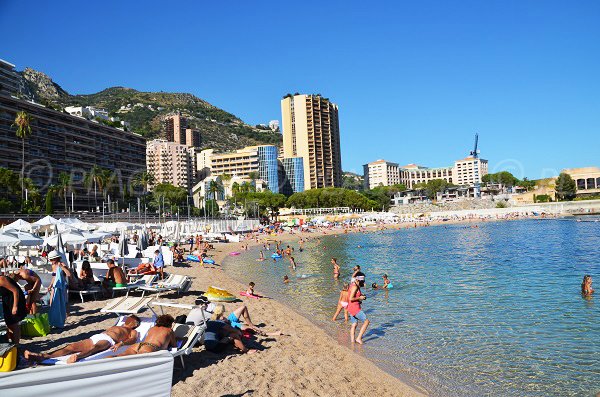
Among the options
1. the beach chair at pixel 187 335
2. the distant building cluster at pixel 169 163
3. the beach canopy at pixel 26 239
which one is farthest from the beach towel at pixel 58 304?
the distant building cluster at pixel 169 163

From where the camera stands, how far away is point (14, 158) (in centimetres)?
6812

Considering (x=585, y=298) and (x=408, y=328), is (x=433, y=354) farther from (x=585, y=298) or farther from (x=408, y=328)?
(x=585, y=298)

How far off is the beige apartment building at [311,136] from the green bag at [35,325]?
462ft

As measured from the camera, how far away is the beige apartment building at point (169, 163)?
146375 millimetres

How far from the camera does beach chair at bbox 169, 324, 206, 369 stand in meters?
7.55

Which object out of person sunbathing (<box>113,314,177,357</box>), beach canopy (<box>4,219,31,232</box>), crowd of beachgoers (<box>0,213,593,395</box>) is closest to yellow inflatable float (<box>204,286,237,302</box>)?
crowd of beachgoers (<box>0,213,593,395</box>)

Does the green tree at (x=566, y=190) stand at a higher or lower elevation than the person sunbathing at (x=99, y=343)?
higher

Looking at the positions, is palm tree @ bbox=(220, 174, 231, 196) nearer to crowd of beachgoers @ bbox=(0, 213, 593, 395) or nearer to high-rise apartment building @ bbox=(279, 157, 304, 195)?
high-rise apartment building @ bbox=(279, 157, 304, 195)

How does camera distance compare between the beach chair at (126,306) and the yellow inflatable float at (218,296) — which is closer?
the beach chair at (126,306)

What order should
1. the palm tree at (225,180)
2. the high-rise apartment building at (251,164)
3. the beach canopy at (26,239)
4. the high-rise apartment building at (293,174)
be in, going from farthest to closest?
the high-rise apartment building at (293,174) → the high-rise apartment building at (251,164) → the palm tree at (225,180) → the beach canopy at (26,239)

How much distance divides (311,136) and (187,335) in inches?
5820

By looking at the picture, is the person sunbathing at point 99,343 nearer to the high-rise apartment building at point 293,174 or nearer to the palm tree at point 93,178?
the palm tree at point 93,178

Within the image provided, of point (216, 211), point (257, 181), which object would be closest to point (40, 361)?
point (216, 211)

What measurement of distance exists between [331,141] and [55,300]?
152m
